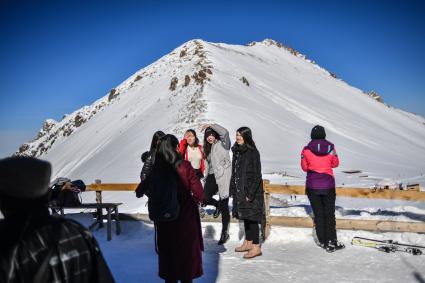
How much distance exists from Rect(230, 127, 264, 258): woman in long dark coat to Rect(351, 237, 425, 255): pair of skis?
1.73 metres

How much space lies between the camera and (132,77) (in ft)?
168

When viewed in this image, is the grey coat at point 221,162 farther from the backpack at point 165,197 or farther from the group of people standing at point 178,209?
the backpack at point 165,197

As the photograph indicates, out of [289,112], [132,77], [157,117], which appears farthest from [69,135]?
[289,112]

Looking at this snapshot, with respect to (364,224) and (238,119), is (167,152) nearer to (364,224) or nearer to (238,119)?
(364,224)

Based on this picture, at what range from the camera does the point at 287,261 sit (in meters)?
6.72

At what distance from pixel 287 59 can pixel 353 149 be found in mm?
35238

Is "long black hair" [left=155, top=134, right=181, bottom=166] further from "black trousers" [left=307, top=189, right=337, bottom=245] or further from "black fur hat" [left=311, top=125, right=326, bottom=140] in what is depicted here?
"black trousers" [left=307, top=189, right=337, bottom=245]

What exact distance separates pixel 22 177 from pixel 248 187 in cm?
492

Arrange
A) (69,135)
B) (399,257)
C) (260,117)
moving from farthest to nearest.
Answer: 1. (69,135)
2. (260,117)
3. (399,257)

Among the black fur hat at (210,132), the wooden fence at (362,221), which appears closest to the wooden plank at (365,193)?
the wooden fence at (362,221)

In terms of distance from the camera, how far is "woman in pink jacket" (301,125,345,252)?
273 inches

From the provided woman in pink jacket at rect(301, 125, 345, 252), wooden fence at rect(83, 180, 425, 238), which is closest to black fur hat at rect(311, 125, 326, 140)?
woman in pink jacket at rect(301, 125, 345, 252)

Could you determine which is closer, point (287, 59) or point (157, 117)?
point (157, 117)

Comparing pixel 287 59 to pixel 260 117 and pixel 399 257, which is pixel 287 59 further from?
pixel 399 257
